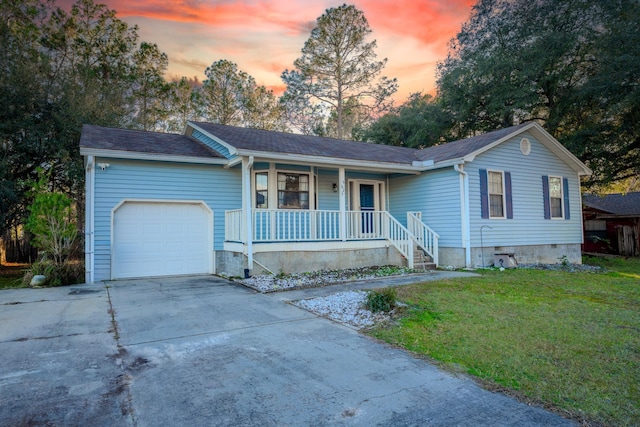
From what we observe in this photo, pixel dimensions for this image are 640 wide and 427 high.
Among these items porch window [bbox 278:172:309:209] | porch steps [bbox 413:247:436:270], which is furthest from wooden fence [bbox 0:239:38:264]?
porch steps [bbox 413:247:436:270]

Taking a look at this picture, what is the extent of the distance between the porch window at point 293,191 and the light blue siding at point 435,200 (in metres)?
3.67

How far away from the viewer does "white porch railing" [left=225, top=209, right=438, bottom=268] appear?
994 cm

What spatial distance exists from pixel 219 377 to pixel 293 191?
810 cm

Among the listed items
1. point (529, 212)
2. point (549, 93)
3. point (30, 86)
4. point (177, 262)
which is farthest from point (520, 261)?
point (30, 86)

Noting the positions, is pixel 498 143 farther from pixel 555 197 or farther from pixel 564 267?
pixel 564 267

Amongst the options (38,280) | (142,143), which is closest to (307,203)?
(142,143)

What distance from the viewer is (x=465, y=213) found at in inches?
437

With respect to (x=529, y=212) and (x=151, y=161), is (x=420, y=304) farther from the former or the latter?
(x=529, y=212)

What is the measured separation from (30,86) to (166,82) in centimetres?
937

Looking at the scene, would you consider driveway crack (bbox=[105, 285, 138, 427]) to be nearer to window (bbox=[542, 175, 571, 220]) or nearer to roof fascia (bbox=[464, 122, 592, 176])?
roof fascia (bbox=[464, 122, 592, 176])

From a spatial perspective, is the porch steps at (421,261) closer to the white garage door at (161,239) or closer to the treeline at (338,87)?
the white garage door at (161,239)

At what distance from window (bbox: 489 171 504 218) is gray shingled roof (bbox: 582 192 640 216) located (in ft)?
35.3

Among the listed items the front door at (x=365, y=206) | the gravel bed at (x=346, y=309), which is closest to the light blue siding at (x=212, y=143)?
the front door at (x=365, y=206)

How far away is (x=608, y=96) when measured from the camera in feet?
47.8
